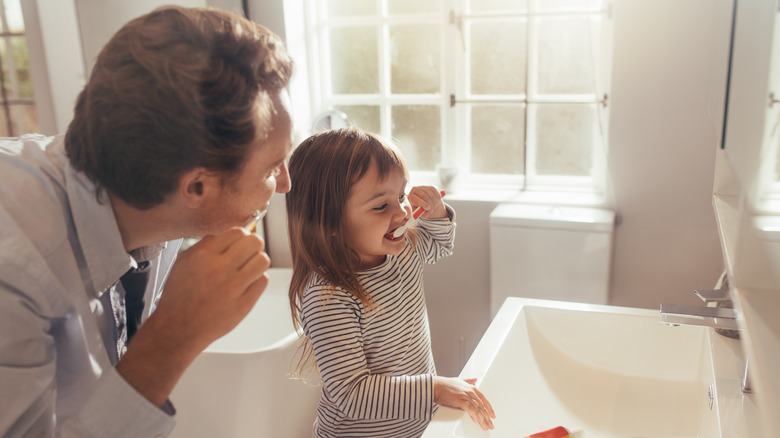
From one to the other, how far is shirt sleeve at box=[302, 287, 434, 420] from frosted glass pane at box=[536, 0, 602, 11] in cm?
153

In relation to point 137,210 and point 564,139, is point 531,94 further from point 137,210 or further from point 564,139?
point 137,210

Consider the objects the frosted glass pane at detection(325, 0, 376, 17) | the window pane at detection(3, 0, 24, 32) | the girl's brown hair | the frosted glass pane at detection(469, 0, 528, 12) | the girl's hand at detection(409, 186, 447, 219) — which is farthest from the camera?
the frosted glass pane at detection(325, 0, 376, 17)

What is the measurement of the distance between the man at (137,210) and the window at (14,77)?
1124mm

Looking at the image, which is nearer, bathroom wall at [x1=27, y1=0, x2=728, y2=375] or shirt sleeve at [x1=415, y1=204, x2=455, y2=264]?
shirt sleeve at [x1=415, y1=204, x2=455, y2=264]

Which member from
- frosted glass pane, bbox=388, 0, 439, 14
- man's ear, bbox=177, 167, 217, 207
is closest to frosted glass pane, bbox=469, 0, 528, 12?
frosted glass pane, bbox=388, 0, 439, 14

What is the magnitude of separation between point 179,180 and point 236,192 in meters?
0.09

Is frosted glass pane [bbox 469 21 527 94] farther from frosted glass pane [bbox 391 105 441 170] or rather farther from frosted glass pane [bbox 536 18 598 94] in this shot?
frosted glass pane [bbox 391 105 441 170]

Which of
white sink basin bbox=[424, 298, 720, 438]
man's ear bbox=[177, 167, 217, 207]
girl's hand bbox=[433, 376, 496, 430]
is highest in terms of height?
man's ear bbox=[177, 167, 217, 207]

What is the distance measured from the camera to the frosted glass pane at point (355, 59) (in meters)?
2.64

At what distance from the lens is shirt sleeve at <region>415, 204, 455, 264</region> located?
1523 mm

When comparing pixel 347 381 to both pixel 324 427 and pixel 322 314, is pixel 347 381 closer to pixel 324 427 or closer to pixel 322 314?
pixel 322 314

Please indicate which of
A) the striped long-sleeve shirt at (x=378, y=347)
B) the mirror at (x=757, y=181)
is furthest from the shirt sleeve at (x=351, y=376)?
the mirror at (x=757, y=181)

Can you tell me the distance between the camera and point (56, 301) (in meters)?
0.76

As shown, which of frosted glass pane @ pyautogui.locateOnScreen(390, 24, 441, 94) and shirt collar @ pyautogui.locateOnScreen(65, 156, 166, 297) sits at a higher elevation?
frosted glass pane @ pyautogui.locateOnScreen(390, 24, 441, 94)
